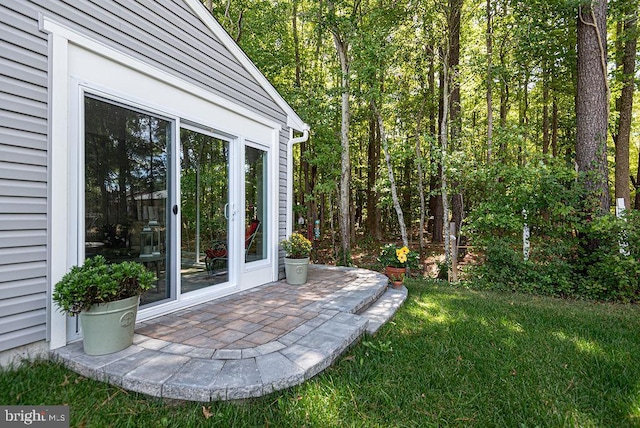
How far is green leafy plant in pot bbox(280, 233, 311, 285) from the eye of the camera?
4.39 meters

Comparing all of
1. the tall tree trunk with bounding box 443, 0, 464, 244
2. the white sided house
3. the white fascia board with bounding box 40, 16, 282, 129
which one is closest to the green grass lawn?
the white sided house

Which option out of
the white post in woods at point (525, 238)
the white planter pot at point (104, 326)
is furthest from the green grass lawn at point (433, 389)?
the white post in woods at point (525, 238)

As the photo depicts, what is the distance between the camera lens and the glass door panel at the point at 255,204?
425 centimetres

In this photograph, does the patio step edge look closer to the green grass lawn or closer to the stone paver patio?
the stone paver patio

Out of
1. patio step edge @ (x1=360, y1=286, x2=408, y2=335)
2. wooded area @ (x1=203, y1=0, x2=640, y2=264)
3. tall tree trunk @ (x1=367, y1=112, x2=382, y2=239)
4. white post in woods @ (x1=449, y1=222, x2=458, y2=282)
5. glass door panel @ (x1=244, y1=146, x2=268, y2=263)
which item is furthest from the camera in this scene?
tall tree trunk @ (x1=367, y1=112, x2=382, y2=239)

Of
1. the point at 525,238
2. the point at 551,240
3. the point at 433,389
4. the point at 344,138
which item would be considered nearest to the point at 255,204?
the point at 433,389

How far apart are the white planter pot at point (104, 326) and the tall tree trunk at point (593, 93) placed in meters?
6.19

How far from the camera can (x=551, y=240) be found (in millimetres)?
4891

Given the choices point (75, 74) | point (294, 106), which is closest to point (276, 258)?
point (75, 74)

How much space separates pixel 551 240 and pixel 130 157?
577 centimetres

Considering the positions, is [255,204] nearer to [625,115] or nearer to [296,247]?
[296,247]

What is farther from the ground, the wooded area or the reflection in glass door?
the wooded area

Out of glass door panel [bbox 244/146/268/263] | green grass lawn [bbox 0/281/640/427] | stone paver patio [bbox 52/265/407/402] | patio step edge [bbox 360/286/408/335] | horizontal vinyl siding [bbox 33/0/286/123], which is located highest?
horizontal vinyl siding [bbox 33/0/286/123]

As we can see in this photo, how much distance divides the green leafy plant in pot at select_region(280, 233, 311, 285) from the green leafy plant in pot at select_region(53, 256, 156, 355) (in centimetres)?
226
